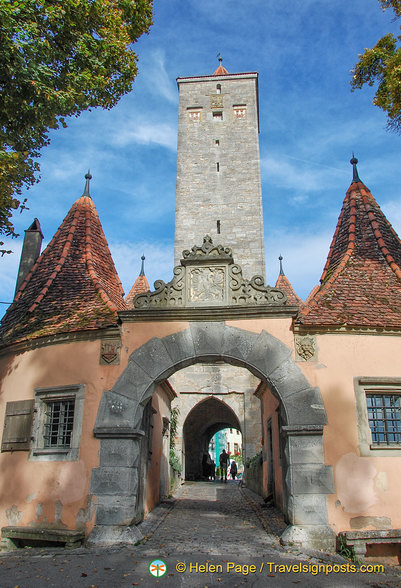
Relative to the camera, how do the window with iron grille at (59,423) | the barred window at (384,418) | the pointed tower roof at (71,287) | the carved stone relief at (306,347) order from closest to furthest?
the barred window at (384,418), the carved stone relief at (306,347), the window with iron grille at (59,423), the pointed tower roof at (71,287)

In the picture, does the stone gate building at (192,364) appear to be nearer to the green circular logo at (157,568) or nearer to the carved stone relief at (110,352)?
the carved stone relief at (110,352)

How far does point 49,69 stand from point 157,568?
6.99 meters

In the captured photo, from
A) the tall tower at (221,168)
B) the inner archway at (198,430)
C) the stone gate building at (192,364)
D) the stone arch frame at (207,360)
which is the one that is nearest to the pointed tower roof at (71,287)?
the stone gate building at (192,364)

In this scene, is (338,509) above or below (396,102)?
below

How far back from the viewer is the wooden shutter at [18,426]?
8.66m

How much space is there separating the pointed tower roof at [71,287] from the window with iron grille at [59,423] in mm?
1281

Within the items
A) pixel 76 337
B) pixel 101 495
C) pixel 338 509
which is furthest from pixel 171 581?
pixel 76 337

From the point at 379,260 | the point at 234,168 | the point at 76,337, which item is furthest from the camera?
the point at 234,168

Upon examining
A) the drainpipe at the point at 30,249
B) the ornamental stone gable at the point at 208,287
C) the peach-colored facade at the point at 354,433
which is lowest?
the peach-colored facade at the point at 354,433

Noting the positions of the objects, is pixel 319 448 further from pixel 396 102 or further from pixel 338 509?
pixel 396 102

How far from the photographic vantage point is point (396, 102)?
817 centimetres

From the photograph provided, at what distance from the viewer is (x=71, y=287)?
10414mm

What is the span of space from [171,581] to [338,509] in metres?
2.96

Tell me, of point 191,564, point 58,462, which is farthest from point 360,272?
point 58,462
